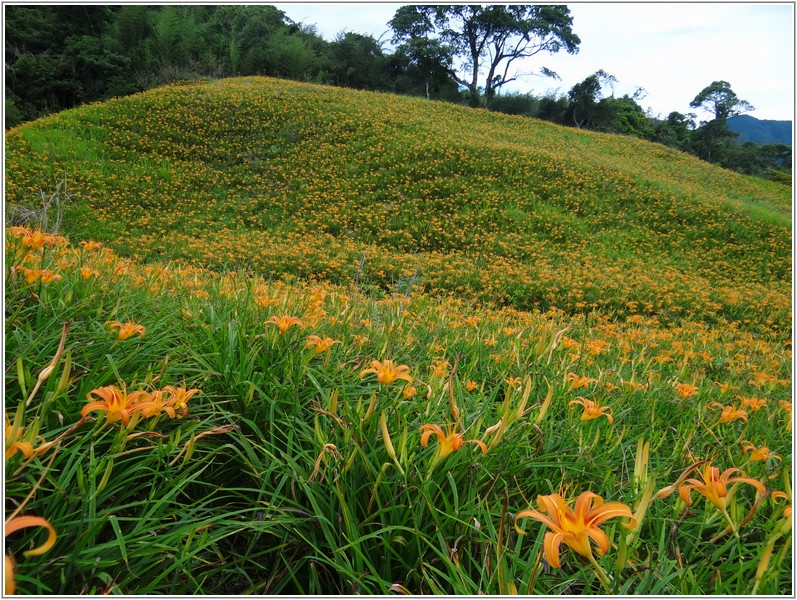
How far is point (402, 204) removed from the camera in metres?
10.5

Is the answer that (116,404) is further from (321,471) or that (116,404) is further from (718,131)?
(718,131)

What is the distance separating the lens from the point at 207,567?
0.99 m

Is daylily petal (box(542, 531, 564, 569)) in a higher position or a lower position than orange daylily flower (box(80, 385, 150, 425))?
higher

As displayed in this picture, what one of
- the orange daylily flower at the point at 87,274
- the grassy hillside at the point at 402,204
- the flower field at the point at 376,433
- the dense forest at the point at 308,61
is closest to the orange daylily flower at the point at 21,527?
the flower field at the point at 376,433

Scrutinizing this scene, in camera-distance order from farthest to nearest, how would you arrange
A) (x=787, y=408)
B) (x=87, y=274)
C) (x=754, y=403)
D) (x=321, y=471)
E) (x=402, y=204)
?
1. (x=402, y=204)
2. (x=787, y=408)
3. (x=87, y=274)
4. (x=754, y=403)
5. (x=321, y=471)

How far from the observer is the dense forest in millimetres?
18719

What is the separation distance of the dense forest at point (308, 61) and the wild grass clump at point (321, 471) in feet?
66.9

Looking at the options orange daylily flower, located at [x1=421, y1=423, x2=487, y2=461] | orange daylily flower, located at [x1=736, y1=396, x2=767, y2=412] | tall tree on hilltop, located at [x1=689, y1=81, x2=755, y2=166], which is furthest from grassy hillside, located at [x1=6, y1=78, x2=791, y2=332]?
tall tree on hilltop, located at [x1=689, y1=81, x2=755, y2=166]

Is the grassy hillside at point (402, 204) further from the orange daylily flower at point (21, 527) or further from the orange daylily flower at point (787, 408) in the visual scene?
the orange daylily flower at point (21, 527)

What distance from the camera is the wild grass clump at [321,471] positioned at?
0.79m

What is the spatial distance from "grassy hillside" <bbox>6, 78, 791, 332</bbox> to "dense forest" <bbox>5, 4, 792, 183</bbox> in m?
7.10

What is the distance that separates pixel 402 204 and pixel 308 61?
18.5 meters

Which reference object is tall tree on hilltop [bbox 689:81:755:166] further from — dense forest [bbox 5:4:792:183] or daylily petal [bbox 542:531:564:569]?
daylily petal [bbox 542:531:564:569]

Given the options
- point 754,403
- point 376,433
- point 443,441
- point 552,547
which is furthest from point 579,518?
point 754,403
